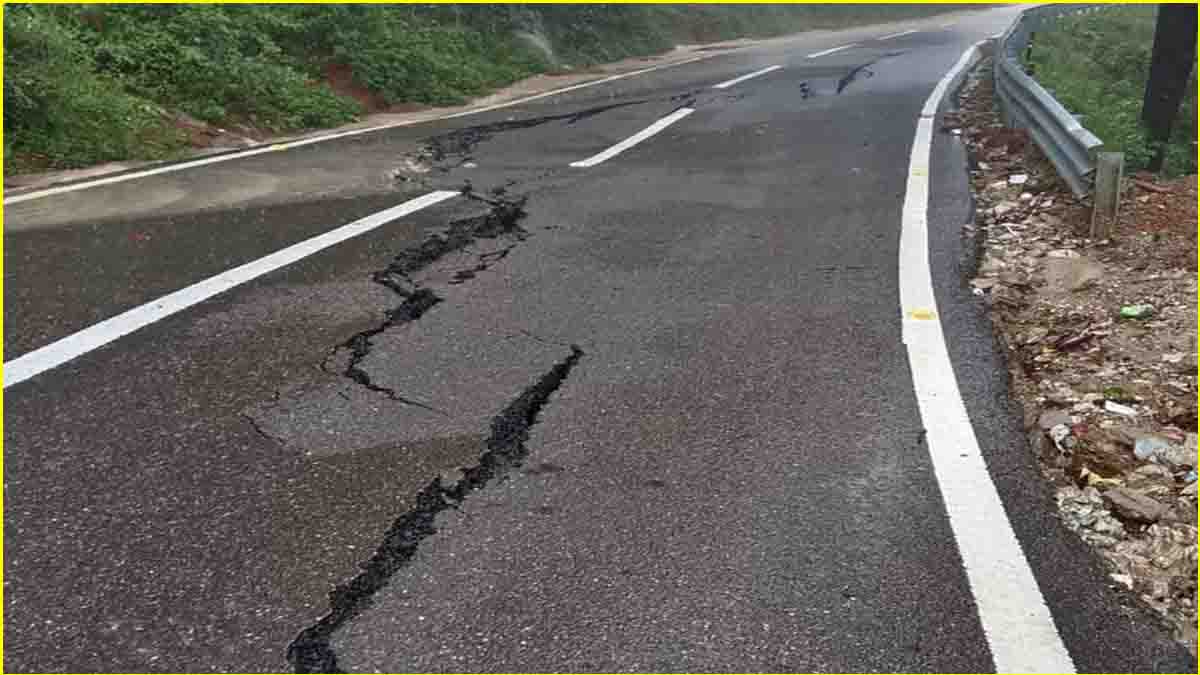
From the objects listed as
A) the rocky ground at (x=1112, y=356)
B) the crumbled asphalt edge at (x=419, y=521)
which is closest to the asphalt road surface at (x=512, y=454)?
the crumbled asphalt edge at (x=419, y=521)

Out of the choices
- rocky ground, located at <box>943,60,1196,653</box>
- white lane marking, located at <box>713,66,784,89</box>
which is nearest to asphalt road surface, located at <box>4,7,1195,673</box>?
rocky ground, located at <box>943,60,1196,653</box>

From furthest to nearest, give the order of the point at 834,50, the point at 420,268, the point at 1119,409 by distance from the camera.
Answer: the point at 834,50, the point at 420,268, the point at 1119,409

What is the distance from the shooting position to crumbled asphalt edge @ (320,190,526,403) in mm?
4059

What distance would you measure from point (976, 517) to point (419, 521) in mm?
1653

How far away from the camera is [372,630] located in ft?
8.03

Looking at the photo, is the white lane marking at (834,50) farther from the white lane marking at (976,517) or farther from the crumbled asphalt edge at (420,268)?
the white lane marking at (976,517)

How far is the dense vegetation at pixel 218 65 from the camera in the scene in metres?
8.60

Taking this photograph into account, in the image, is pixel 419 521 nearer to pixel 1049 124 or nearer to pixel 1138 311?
pixel 1138 311

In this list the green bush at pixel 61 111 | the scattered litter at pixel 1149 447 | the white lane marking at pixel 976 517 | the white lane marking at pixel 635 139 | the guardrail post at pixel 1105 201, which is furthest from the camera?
the white lane marking at pixel 635 139

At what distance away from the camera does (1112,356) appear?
4.22m

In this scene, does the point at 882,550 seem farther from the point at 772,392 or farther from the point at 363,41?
the point at 363,41

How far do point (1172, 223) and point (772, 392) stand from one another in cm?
367

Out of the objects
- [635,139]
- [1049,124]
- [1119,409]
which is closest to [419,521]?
[1119,409]

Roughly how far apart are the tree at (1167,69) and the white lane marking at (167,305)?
8.29 metres
